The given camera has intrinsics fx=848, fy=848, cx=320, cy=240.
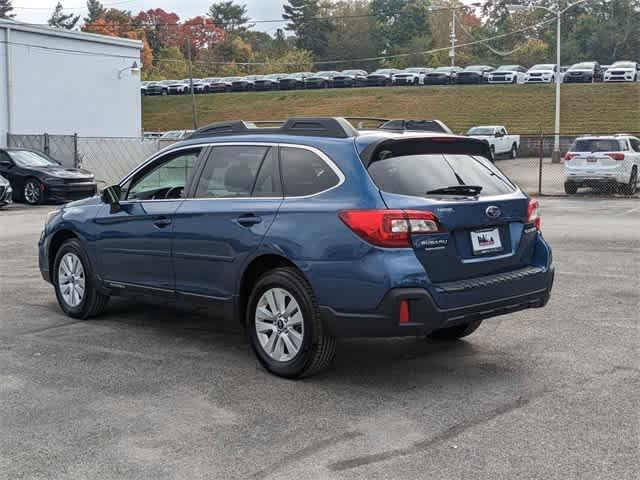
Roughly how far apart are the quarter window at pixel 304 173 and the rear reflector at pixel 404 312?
961 millimetres

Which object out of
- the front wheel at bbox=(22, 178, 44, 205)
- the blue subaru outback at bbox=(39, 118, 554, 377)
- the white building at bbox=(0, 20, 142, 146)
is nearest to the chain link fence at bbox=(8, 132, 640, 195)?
the white building at bbox=(0, 20, 142, 146)

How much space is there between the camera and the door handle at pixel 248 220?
6.04 metres

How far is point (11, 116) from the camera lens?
30672 mm

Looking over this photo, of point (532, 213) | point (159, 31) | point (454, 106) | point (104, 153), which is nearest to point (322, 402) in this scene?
point (532, 213)

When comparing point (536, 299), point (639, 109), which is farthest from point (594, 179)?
point (639, 109)

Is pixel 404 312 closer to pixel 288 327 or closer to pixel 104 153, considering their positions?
pixel 288 327

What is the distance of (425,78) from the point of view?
6338 centimetres

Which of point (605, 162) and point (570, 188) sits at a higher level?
point (605, 162)

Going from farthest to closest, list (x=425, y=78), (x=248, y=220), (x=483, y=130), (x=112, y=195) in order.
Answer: (x=425, y=78) → (x=483, y=130) → (x=112, y=195) → (x=248, y=220)

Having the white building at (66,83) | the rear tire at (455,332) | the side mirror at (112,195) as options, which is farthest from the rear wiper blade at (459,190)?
the white building at (66,83)

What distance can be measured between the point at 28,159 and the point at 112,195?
17.5 metres

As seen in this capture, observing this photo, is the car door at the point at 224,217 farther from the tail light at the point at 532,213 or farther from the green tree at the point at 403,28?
the green tree at the point at 403,28

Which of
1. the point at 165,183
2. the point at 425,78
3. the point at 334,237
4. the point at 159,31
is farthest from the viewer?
the point at 159,31

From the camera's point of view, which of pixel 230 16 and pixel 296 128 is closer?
pixel 296 128
